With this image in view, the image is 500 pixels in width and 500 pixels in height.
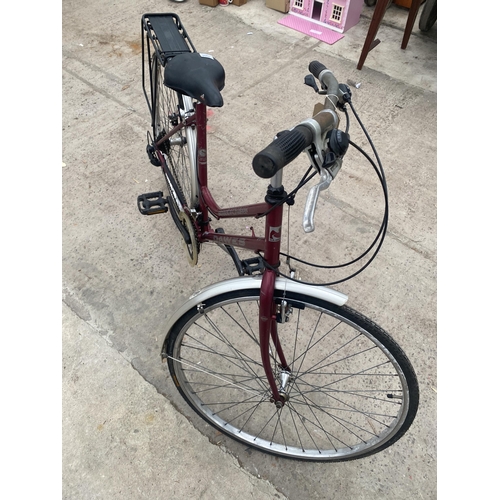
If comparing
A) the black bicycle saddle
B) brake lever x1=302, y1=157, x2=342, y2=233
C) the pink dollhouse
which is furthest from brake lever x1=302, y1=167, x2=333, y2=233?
the pink dollhouse

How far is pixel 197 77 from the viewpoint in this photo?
4.82 feet

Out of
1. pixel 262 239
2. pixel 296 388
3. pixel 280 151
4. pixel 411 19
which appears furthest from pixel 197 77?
pixel 411 19

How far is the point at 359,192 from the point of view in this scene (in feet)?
9.00

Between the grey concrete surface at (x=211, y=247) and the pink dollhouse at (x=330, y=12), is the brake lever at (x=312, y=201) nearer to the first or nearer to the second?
the grey concrete surface at (x=211, y=247)

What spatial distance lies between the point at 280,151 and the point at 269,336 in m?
0.74

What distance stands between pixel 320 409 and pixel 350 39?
144 inches

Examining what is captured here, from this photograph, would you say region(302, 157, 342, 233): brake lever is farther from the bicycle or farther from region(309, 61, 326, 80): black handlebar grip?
region(309, 61, 326, 80): black handlebar grip

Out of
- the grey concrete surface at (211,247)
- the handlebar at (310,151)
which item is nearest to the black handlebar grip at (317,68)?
the handlebar at (310,151)

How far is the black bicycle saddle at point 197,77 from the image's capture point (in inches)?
56.3

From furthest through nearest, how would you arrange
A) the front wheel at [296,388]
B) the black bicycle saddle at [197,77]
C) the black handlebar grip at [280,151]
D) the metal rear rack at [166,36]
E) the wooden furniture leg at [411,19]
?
the wooden furniture leg at [411,19]
the metal rear rack at [166,36]
the front wheel at [296,388]
the black bicycle saddle at [197,77]
the black handlebar grip at [280,151]

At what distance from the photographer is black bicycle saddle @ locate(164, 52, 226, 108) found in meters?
1.43

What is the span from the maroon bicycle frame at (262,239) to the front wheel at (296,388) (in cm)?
15

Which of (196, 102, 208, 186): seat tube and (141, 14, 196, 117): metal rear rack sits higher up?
(141, 14, 196, 117): metal rear rack

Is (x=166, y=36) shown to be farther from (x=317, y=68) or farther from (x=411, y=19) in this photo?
(x=411, y=19)
